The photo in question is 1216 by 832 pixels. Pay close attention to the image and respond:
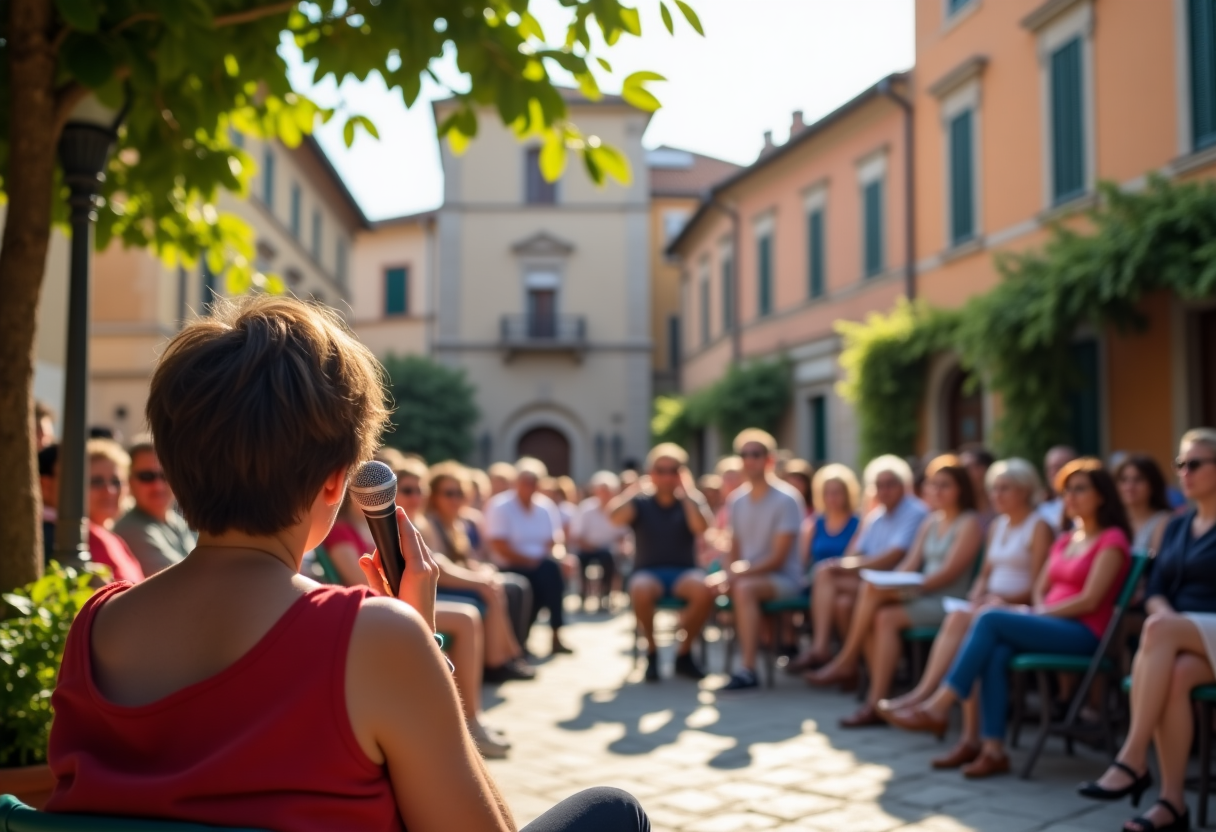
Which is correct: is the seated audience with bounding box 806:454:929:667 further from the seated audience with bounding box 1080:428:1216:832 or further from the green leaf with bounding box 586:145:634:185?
the green leaf with bounding box 586:145:634:185

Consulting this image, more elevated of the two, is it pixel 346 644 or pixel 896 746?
pixel 346 644

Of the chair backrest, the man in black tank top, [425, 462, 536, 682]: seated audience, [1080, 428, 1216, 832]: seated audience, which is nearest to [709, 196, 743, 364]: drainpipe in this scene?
the man in black tank top

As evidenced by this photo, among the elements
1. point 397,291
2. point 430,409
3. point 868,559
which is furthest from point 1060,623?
point 397,291

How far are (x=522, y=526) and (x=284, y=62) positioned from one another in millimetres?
6427

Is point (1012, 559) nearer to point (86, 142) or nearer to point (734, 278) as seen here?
point (86, 142)

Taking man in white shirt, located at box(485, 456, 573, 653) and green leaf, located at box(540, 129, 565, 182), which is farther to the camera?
Answer: man in white shirt, located at box(485, 456, 573, 653)

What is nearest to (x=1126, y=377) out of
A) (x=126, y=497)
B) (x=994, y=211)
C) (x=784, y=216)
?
(x=994, y=211)

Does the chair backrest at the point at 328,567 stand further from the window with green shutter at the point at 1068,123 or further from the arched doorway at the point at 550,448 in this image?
the arched doorway at the point at 550,448

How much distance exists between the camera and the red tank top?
1.51m

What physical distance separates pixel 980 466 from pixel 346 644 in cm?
788

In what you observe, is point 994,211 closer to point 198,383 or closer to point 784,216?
point 784,216

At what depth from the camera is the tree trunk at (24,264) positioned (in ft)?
12.9

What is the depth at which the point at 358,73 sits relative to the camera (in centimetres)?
455

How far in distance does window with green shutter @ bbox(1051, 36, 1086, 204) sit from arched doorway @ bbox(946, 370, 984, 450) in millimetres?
3290
